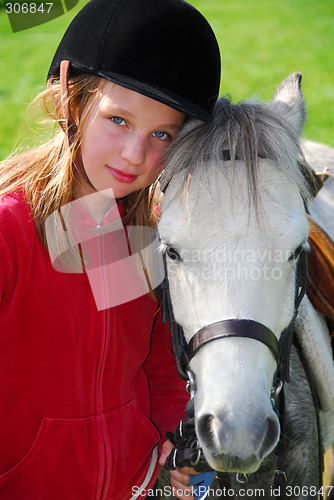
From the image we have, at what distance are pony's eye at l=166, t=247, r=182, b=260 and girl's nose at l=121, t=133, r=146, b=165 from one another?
0.31 metres

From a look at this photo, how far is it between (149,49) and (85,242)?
2.28ft

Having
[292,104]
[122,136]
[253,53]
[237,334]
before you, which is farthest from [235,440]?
[253,53]

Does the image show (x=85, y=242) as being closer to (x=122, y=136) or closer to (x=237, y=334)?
(x=122, y=136)

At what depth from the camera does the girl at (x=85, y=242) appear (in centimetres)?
164

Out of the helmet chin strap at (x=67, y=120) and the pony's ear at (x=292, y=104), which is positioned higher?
the helmet chin strap at (x=67, y=120)

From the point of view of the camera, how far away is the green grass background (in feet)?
Result: 29.9

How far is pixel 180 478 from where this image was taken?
1939 mm

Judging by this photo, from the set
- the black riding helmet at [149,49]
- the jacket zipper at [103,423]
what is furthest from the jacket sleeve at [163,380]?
the black riding helmet at [149,49]

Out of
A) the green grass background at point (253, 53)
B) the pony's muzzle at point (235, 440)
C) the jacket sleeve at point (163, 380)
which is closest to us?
the pony's muzzle at point (235, 440)

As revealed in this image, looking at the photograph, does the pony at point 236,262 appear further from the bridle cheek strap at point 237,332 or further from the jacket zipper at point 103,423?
the jacket zipper at point 103,423

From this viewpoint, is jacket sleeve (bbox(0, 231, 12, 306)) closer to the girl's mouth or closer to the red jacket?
the red jacket

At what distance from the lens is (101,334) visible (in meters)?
1.73

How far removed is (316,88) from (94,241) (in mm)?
9584

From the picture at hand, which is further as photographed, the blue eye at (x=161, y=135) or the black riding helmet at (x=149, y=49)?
the blue eye at (x=161, y=135)
